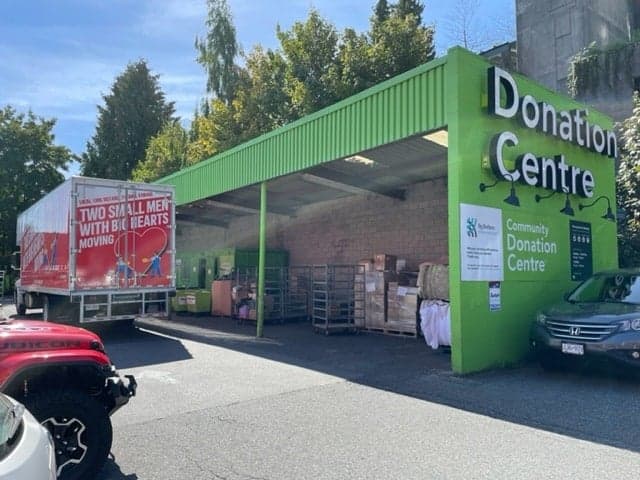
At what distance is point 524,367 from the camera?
898 cm

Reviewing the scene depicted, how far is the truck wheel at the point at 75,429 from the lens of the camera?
3.98 meters

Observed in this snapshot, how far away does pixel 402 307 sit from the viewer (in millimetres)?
12586

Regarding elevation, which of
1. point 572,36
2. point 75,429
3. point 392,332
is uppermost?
point 572,36

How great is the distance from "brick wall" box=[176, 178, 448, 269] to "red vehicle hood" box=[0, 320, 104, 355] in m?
10.1

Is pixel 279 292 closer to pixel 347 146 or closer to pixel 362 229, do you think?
pixel 362 229

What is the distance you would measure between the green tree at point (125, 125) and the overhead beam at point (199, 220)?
25971 mm

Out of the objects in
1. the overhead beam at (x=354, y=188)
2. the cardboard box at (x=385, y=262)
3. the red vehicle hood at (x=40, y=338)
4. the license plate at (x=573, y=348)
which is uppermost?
the overhead beam at (x=354, y=188)

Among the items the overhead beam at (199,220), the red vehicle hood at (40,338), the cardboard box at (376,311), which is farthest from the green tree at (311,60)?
the red vehicle hood at (40,338)

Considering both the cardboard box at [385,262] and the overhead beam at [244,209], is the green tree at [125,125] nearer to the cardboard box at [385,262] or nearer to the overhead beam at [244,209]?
the overhead beam at [244,209]

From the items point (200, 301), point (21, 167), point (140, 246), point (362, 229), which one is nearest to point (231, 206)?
point (200, 301)

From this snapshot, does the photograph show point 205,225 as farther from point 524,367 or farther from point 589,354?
point 589,354

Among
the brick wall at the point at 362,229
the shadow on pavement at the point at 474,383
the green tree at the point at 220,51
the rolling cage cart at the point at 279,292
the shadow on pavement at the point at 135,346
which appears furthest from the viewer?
the green tree at the point at 220,51

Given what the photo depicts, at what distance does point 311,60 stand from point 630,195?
15.9m

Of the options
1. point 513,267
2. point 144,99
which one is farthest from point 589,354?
point 144,99
